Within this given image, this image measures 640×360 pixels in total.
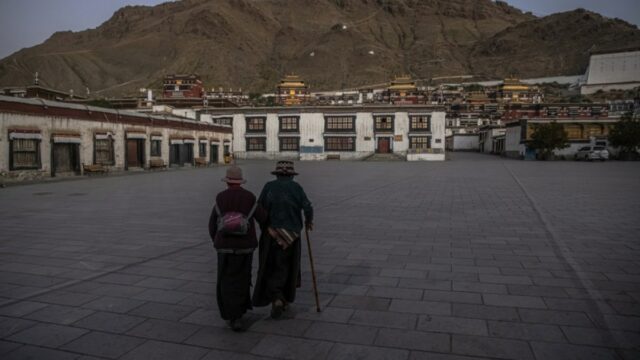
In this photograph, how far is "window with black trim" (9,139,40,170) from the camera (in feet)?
73.3

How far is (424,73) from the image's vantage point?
17000cm

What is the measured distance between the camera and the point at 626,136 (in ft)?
168

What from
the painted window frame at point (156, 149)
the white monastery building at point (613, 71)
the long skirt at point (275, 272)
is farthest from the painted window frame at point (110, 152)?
the white monastery building at point (613, 71)

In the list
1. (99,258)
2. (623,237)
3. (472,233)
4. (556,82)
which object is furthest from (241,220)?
(556,82)

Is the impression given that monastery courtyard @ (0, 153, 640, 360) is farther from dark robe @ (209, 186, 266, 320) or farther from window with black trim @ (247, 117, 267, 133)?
window with black trim @ (247, 117, 267, 133)

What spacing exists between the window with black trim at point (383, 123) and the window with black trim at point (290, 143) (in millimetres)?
9594

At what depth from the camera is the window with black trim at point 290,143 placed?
187ft

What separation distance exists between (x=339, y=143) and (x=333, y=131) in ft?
5.22

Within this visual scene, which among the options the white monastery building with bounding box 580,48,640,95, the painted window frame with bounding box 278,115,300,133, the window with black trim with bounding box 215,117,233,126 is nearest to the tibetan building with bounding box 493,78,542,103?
the white monastery building with bounding box 580,48,640,95

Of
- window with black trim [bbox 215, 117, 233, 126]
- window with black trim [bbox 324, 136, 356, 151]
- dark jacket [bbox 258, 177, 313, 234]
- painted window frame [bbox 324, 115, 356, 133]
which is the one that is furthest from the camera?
window with black trim [bbox 215, 117, 233, 126]

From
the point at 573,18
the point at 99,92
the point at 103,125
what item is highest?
the point at 573,18

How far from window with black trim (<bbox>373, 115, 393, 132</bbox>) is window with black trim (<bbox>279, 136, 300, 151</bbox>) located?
9594 mm

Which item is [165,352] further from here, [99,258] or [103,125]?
[103,125]

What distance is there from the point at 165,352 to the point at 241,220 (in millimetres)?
1338
